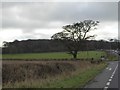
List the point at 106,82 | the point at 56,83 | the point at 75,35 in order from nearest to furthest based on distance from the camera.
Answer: the point at 56,83 → the point at 106,82 → the point at 75,35

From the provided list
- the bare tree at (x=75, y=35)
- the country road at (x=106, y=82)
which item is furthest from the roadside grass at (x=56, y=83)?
the bare tree at (x=75, y=35)

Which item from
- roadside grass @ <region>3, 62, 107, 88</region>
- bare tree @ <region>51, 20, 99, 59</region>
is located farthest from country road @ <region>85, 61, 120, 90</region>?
bare tree @ <region>51, 20, 99, 59</region>

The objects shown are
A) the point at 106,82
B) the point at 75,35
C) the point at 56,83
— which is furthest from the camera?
the point at 75,35

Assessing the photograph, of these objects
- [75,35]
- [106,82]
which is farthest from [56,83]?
[75,35]

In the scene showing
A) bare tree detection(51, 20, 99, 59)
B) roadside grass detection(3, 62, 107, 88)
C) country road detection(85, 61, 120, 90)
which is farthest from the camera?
bare tree detection(51, 20, 99, 59)

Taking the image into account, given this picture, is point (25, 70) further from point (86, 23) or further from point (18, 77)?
point (86, 23)

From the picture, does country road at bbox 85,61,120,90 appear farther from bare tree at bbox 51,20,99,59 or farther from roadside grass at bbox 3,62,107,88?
bare tree at bbox 51,20,99,59

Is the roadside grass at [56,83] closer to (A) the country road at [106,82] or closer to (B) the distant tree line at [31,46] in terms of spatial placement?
(A) the country road at [106,82]

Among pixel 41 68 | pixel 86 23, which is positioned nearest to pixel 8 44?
pixel 86 23

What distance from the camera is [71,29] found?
85.2 m

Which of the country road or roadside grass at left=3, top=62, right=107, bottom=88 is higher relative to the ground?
roadside grass at left=3, top=62, right=107, bottom=88

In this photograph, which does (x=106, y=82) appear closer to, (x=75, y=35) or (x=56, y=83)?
(x=56, y=83)

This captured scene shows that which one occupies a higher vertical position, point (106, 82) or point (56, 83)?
point (56, 83)

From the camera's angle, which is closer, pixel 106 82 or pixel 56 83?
pixel 56 83
